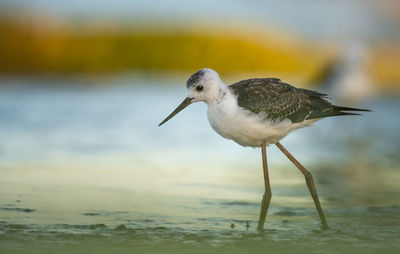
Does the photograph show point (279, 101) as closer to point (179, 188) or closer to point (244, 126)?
point (244, 126)

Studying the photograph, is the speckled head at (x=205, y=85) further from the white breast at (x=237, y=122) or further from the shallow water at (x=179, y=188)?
the shallow water at (x=179, y=188)

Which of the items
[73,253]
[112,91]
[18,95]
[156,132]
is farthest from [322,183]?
[112,91]

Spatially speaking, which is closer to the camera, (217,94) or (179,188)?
(217,94)

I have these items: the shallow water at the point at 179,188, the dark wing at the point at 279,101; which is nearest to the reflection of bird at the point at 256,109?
the dark wing at the point at 279,101

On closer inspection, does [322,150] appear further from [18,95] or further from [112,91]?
[112,91]

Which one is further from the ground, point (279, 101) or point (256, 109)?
point (279, 101)

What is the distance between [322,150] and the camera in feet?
39.3

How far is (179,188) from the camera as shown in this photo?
26.9ft

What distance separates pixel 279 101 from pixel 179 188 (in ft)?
6.23

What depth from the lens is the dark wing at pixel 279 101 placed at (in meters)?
6.73

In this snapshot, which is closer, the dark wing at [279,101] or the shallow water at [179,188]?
the shallow water at [179,188]

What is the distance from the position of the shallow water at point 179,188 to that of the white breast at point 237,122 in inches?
33.5

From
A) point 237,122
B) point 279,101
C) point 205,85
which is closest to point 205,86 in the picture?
point 205,85

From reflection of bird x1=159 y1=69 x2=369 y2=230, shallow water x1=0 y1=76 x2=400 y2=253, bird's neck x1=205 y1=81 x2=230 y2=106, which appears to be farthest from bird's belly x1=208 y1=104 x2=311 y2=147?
shallow water x1=0 y1=76 x2=400 y2=253
